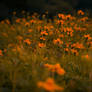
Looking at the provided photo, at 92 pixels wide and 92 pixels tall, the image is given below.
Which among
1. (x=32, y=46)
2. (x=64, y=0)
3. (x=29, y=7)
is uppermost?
(x=64, y=0)

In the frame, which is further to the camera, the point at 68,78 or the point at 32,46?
the point at 32,46

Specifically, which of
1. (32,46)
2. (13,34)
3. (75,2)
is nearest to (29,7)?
(75,2)

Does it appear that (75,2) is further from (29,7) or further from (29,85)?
(29,85)

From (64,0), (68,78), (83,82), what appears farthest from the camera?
(64,0)

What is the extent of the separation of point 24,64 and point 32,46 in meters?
0.71

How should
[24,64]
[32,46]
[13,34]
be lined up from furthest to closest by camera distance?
1. [13,34]
2. [32,46]
3. [24,64]

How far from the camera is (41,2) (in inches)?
194

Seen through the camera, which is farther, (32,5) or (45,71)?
(32,5)

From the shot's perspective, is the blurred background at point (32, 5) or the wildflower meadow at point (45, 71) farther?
the blurred background at point (32, 5)

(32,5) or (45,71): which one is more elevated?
(32,5)

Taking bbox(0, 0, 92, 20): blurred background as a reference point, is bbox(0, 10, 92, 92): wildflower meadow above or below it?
below

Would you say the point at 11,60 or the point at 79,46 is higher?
the point at 79,46

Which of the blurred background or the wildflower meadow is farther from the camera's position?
the blurred background

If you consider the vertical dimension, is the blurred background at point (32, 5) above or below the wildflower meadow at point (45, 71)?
above
